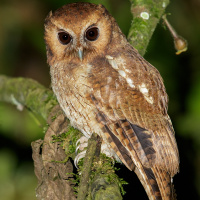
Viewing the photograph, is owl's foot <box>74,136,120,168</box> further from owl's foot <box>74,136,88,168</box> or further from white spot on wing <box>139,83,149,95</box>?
white spot on wing <box>139,83,149,95</box>

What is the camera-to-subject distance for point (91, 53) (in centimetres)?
307

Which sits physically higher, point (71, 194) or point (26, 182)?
point (26, 182)

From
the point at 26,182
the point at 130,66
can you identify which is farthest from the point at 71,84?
the point at 26,182

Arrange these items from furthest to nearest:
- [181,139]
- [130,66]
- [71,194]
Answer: [181,139] < [130,66] < [71,194]

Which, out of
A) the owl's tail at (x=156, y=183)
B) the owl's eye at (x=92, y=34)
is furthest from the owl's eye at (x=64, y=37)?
the owl's tail at (x=156, y=183)

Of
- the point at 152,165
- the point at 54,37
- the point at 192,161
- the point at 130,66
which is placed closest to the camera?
the point at 152,165

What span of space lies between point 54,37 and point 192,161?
244 centimetres

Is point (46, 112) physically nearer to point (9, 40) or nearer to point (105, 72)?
A: point (105, 72)

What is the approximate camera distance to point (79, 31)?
9.86 feet

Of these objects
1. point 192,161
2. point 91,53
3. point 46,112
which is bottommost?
point 192,161

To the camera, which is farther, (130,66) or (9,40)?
(9,40)

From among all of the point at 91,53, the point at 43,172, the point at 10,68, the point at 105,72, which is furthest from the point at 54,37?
the point at 10,68

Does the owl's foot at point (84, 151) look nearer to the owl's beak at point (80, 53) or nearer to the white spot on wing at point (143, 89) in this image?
the white spot on wing at point (143, 89)

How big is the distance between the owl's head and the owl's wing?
235 mm
